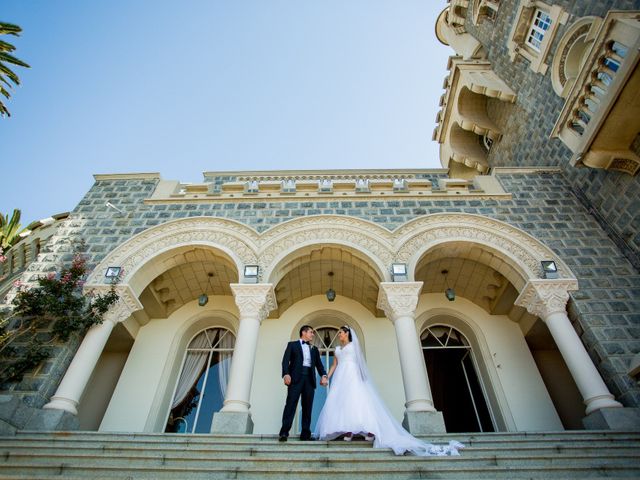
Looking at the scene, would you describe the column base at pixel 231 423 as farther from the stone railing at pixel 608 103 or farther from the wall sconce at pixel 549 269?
the stone railing at pixel 608 103

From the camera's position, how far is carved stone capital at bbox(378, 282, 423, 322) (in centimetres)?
706

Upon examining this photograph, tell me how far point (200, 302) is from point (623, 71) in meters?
9.10

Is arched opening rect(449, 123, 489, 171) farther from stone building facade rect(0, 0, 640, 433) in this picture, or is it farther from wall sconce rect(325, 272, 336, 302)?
wall sconce rect(325, 272, 336, 302)

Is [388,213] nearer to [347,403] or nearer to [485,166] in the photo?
[347,403]

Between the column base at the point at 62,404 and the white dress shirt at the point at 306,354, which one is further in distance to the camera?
the column base at the point at 62,404

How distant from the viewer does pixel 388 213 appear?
28.4 feet

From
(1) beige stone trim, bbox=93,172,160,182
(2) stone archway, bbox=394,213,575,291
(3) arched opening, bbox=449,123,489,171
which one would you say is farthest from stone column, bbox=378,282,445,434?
(3) arched opening, bbox=449,123,489,171

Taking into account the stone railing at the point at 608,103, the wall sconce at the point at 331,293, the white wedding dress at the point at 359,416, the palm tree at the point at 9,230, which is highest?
the palm tree at the point at 9,230

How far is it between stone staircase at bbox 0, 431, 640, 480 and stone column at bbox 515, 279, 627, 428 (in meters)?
0.73

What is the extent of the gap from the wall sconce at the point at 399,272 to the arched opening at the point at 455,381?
2781mm

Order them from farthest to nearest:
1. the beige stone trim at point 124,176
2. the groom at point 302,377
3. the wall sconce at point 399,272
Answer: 1. the beige stone trim at point 124,176
2. the wall sconce at point 399,272
3. the groom at point 302,377

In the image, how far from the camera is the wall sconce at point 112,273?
24.6ft

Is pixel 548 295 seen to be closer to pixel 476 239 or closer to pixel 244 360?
pixel 476 239

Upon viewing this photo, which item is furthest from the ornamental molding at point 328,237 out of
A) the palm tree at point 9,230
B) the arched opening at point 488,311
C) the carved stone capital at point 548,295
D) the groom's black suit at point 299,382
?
the palm tree at point 9,230
